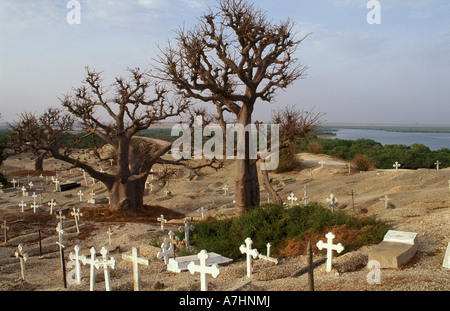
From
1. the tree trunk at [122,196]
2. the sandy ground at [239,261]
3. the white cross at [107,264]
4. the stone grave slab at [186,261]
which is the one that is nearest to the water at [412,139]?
the sandy ground at [239,261]

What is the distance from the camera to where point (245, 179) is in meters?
11.5

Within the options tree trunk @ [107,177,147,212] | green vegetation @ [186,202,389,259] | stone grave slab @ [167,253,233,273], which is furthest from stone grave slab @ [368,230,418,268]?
tree trunk @ [107,177,147,212]

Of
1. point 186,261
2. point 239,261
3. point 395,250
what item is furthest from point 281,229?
→ point 395,250

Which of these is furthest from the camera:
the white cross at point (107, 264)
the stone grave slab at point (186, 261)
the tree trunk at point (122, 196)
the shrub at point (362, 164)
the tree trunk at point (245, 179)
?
the shrub at point (362, 164)

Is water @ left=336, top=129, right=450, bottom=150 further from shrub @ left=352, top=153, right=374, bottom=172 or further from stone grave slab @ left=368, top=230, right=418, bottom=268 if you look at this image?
stone grave slab @ left=368, top=230, right=418, bottom=268

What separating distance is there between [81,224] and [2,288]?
7055 millimetres

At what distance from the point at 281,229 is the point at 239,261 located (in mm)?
1624

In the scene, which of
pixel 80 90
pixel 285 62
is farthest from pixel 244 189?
pixel 80 90

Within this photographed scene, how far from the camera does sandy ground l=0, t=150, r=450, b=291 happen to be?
577cm

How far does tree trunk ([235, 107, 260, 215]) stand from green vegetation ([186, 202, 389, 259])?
1456 mm

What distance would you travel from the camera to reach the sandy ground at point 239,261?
5.77 metres

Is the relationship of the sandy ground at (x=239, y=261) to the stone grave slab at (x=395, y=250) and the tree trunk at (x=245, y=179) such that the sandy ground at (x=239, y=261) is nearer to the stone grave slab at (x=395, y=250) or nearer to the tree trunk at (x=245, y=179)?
the stone grave slab at (x=395, y=250)

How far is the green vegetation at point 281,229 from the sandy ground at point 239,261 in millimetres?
573
